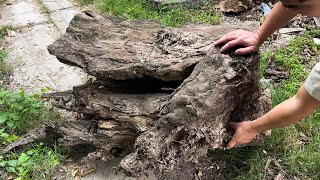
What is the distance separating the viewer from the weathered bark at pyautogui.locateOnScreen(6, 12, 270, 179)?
2.17 m

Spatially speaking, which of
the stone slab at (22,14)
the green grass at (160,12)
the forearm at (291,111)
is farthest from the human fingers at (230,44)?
the stone slab at (22,14)

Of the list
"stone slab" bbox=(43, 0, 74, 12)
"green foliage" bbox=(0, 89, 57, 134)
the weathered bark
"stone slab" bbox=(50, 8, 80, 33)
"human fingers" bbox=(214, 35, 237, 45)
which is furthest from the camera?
"stone slab" bbox=(43, 0, 74, 12)

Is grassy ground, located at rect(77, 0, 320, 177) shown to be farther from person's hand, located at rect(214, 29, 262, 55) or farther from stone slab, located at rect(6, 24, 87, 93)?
stone slab, located at rect(6, 24, 87, 93)

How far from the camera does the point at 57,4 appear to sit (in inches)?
202

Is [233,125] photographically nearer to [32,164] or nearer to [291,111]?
[291,111]

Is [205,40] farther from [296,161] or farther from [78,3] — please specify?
[78,3]

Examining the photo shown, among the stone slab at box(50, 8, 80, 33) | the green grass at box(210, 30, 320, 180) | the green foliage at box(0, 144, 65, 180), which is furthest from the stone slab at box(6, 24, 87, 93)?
the green grass at box(210, 30, 320, 180)

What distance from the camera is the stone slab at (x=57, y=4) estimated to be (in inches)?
198

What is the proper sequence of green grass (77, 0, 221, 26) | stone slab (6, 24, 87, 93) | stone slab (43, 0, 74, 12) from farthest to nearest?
1. stone slab (43, 0, 74, 12)
2. green grass (77, 0, 221, 26)
3. stone slab (6, 24, 87, 93)

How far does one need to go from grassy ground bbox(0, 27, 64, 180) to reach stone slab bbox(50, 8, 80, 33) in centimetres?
125

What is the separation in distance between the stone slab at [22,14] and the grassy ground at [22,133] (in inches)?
52.5

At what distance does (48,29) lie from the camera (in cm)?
462

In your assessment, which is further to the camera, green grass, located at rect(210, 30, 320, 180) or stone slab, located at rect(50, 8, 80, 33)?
stone slab, located at rect(50, 8, 80, 33)

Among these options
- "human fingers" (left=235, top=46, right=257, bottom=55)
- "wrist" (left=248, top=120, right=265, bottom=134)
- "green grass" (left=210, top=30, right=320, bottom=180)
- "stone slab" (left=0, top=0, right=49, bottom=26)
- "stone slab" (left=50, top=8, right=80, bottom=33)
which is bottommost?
"stone slab" (left=0, top=0, right=49, bottom=26)
